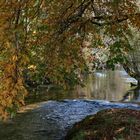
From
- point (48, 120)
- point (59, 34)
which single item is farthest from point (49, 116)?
point (59, 34)

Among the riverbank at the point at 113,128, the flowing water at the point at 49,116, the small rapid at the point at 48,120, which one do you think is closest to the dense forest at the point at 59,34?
the riverbank at the point at 113,128

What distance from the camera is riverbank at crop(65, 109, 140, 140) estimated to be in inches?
389

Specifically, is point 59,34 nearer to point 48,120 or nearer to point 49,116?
point 48,120

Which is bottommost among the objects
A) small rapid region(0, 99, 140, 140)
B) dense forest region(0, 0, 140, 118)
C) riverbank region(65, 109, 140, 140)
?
small rapid region(0, 99, 140, 140)

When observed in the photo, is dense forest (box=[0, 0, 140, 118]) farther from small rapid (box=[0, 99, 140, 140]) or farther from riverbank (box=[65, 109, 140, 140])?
small rapid (box=[0, 99, 140, 140])

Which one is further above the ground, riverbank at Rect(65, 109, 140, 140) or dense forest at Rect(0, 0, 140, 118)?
dense forest at Rect(0, 0, 140, 118)

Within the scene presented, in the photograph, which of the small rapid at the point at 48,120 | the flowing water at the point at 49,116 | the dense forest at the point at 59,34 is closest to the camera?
the dense forest at the point at 59,34

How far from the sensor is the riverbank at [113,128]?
988 cm

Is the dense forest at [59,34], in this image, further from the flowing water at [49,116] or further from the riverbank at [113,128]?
the flowing water at [49,116]

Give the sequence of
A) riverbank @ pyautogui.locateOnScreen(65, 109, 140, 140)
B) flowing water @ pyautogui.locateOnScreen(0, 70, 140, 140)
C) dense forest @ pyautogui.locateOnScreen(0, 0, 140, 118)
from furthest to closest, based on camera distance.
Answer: flowing water @ pyautogui.locateOnScreen(0, 70, 140, 140)
riverbank @ pyautogui.locateOnScreen(65, 109, 140, 140)
dense forest @ pyautogui.locateOnScreen(0, 0, 140, 118)

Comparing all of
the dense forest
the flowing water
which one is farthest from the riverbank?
the flowing water

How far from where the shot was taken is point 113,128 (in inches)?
411

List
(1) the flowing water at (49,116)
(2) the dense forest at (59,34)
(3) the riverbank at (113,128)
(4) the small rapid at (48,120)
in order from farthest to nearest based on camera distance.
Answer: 1. (1) the flowing water at (49,116)
2. (4) the small rapid at (48,120)
3. (3) the riverbank at (113,128)
4. (2) the dense forest at (59,34)

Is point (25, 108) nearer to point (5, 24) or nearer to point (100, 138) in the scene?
point (100, 138)
